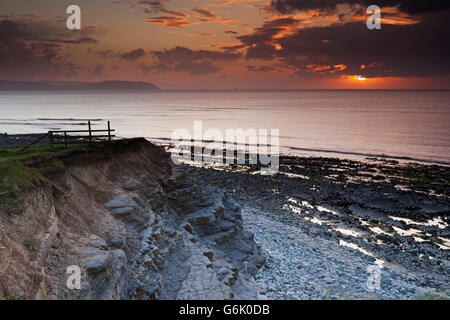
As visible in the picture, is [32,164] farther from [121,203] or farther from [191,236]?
[191,236]

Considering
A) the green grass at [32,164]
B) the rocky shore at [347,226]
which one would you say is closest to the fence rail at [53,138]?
the green grass at [32,164]

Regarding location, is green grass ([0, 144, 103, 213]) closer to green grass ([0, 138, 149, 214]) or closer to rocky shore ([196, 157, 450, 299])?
green grass ([0, 138, 149, 214])

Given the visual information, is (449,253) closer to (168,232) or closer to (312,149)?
(168,232)

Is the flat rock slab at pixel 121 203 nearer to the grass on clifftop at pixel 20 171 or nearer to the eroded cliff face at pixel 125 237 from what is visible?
the eroded cliff face at pixel 125 237

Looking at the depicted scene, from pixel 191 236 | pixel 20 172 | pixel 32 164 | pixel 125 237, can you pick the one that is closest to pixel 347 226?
pixel 191 236

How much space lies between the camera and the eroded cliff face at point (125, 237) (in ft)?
36.1

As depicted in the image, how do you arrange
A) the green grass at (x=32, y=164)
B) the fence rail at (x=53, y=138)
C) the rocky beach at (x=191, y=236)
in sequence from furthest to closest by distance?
1. the fence rail at (x=53, y=138)
2. the green grass at (x=32, y=164)
3. the rocky beach at (x=191, y=236)

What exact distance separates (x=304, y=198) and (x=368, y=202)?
22.8ft

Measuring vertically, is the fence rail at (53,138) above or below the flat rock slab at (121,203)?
above

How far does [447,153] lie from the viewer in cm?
5684

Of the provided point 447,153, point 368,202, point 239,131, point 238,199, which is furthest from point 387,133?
point 238,199

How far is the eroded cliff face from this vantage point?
434 inches

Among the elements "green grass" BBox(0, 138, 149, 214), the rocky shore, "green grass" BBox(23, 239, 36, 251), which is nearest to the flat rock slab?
"green grass" BBox(0, 138, 149, 214)

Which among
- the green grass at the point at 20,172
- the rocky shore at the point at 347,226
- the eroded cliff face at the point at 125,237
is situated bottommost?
the rocky shore at the point at 347,226
